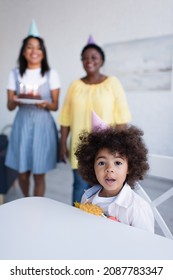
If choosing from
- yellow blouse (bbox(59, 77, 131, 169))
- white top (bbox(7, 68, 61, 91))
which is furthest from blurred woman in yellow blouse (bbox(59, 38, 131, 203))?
white top (bbox(7, 68, 61, 91))

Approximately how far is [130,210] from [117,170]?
0.13m

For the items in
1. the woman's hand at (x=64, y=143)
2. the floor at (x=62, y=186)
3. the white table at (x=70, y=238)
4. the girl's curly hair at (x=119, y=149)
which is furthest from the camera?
the floor at (x=62, y=186)

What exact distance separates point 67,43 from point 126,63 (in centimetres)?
78

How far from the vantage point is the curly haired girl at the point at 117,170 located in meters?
0.77

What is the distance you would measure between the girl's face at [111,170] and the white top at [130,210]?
0.03 meters

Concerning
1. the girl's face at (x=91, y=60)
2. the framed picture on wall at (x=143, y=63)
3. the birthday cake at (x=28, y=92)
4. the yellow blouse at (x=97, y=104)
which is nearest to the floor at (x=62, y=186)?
the yellow blouse at (x=97, y=104)

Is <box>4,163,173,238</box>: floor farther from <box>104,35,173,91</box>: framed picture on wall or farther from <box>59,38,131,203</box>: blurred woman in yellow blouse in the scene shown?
<box>104,35,173,91</box>: framed picture on wall

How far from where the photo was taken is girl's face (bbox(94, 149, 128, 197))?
82 centimetres

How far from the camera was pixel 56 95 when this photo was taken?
1.68 m

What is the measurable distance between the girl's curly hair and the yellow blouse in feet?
1.51

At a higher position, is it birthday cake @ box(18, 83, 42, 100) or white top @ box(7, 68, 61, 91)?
white top @ box(7, 68, 61, 91)

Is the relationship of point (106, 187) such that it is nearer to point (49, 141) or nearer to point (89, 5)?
point (49, 141)

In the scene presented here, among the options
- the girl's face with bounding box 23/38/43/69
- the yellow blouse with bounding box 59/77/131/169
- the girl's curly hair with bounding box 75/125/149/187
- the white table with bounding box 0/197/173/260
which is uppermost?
the girl's face with bounding box 23/38/43/69

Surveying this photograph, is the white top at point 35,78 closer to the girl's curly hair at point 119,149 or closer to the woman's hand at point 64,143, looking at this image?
the woman's hand at point 64,143
